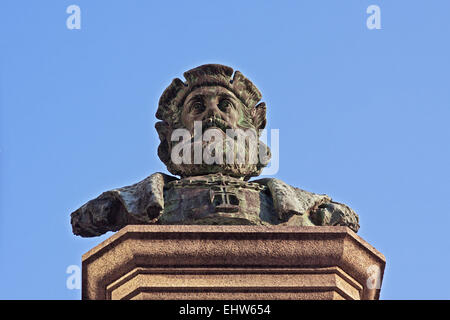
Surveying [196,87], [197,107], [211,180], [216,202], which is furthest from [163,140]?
[216,202]

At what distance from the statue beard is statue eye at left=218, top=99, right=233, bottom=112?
334mm

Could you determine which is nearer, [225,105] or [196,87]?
[225,105]

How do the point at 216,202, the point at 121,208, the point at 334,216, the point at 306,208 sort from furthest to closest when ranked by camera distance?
the point at 334,216, the point at 121,208, the point at 306,208, the point at 216,202

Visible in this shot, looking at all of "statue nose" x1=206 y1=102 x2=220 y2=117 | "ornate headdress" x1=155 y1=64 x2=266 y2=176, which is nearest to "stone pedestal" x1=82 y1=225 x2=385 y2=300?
"statue nose" x1=206 y1=102 x2=220 y2=117

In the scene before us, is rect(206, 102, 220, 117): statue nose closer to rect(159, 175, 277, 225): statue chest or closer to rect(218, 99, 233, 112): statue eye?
rect(218, 99, 233, 112): statue eye

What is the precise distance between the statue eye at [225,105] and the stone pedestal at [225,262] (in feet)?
10.5

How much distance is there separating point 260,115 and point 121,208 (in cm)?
273

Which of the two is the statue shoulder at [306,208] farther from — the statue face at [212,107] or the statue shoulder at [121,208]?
the statue shoulder at [121,208]

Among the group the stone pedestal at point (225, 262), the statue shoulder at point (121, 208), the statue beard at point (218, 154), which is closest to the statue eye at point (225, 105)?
the statue beard at point (218, 154)

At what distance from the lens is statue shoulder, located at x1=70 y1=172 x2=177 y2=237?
38.0 ft

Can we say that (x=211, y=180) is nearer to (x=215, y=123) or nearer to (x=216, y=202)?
(x=216, y=202)

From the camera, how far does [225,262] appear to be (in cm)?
1038

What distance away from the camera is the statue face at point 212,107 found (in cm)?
1320
